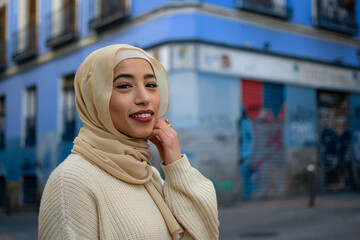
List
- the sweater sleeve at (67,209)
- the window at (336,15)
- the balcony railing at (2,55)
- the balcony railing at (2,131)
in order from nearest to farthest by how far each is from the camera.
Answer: the sweater sleeve at (67,209) → the window at (336,15) → the balcony railing at (2,131) → the balcony railing at (2,55)

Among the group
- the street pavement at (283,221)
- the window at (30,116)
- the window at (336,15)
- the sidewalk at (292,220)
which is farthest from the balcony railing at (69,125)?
the window at (336,15)

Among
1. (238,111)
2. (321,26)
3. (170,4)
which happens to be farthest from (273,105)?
(170,4)

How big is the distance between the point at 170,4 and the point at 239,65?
250cm

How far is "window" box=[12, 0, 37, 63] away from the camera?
16.5 metres

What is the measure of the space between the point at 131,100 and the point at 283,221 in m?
7.50

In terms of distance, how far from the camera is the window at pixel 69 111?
14477 mm

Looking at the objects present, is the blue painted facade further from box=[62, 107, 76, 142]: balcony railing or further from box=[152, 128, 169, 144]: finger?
box=[152, 128, 169, 144]: finger

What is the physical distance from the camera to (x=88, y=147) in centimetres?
167

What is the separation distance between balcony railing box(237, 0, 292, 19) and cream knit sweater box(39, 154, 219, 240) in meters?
10.8

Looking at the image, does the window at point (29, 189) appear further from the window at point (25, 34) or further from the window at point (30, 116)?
the window at point (25, 34)

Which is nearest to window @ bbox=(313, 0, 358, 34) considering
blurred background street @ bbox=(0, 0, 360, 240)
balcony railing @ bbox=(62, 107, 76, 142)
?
blurred background street @ bbox=(0, 0, 360, 240)

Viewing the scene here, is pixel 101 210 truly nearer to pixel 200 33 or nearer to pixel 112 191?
pixel 112 191

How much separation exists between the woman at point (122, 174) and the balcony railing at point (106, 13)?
35.3 feet

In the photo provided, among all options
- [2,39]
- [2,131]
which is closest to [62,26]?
[2,39]
